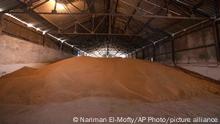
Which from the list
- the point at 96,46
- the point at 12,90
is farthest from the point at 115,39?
the point at 12,90

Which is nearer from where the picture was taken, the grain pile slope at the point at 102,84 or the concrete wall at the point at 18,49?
the grain pile slope at the point at 102,84

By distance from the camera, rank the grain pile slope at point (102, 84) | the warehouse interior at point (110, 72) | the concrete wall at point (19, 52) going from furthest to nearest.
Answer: the concrete wall at point (19, 52), the grain pile slope at point (102, 84), the warehouse interior at point (110, 72)

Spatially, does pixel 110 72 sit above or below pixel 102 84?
above

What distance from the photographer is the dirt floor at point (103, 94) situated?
3.39 m

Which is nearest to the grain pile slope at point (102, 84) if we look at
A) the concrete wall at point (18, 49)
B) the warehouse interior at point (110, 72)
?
the warehouse interior at point (110, 72)

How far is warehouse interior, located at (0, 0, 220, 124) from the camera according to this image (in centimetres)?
358

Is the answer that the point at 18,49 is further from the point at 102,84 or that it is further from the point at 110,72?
the point at 102,84

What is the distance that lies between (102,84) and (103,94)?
0.50 metres

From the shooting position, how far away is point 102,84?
197 inches

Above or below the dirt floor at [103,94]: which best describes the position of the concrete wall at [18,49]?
above

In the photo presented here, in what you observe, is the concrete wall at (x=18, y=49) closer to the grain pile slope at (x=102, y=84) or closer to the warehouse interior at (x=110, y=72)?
the warehouse interior at (x=110, y=72)

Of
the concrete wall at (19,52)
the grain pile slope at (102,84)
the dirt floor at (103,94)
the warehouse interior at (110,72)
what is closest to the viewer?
the dirt floor at (103,94)

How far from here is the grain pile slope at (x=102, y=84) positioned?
4.47 meters

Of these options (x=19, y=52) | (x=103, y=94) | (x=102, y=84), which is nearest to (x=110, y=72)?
(x=102, y=84)
